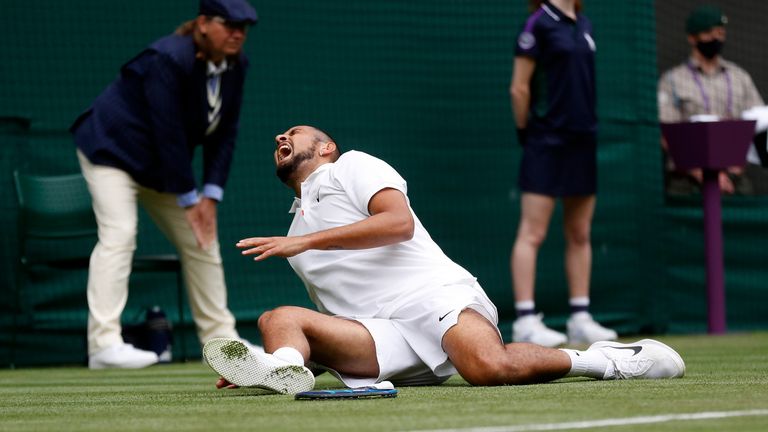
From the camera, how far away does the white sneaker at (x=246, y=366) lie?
14.4ft

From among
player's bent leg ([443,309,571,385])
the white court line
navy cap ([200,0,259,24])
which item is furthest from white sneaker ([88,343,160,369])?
the white court line

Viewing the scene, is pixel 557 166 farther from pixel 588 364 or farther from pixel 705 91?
pixel 588 364

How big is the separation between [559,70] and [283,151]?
3.57 metres

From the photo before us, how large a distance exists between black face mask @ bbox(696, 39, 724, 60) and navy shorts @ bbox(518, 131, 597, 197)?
1.62 meters

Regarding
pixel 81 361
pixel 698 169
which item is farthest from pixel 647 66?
pixel 81 361

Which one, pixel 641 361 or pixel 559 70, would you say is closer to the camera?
pixel 641 361

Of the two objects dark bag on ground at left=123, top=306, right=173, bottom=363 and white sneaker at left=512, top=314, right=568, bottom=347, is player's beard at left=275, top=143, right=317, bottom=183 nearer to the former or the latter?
dark bag on ground at left=123, top=306, right=173, bottom=363

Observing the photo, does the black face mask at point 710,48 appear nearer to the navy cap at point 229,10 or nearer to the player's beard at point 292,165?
the navy cap at point 229,10

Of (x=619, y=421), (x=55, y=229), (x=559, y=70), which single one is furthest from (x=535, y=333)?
(x=619, y=421)

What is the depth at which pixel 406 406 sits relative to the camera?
4031mm

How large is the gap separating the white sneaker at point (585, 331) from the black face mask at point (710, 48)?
224cm

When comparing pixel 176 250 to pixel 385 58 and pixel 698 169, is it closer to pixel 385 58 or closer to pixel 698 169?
pixel 385 58

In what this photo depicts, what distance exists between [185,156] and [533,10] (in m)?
2.42

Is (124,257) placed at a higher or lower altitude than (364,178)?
lower
